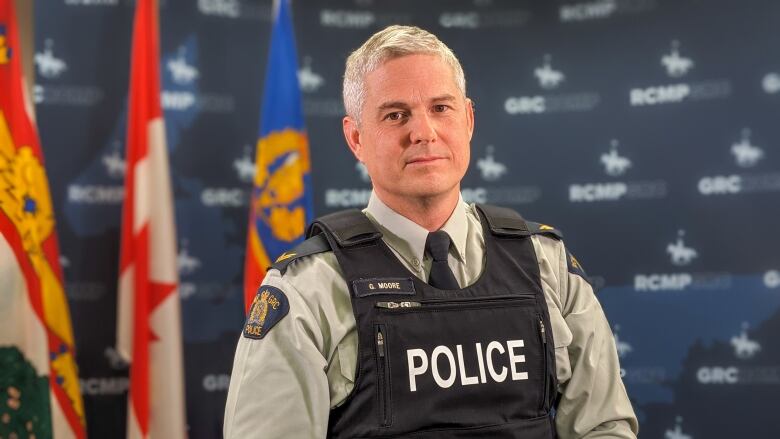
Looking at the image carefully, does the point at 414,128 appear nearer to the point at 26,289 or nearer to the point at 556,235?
the point at 556,235

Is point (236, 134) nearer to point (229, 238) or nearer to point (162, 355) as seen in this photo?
point (229, 238)

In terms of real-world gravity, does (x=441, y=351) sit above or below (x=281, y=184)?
below

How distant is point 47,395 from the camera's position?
107 inches

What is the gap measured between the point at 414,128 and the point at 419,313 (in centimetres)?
33

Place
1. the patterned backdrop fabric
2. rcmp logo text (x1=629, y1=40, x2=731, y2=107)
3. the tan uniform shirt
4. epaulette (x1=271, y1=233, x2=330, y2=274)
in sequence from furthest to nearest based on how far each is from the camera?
1. rcmp logo text (x1=629, y1=40, x2=731, y2=107)
2. the patterned backdrop fabric
3. epaulette (x1=271, y1=233, x2=330, y2=274)
4. the tan uniform shirt

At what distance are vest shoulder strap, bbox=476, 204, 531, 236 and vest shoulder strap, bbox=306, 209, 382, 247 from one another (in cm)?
24

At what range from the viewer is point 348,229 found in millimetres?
1377

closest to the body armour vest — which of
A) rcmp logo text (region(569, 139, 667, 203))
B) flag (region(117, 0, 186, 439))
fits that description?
flag (region(117, 0, 186, 439))

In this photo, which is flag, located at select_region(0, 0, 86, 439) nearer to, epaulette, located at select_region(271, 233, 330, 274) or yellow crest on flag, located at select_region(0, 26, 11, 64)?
yellow crest on flag, located at select_region(0, 26, 11, 64)

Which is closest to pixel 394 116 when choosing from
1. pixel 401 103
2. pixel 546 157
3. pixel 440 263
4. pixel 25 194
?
pixel 401 103

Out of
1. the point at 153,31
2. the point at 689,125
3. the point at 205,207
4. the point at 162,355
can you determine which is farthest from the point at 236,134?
the point at 689,125

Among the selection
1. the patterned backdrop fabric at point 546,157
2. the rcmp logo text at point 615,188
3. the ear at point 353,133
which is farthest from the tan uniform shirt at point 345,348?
the rcmp logo text at point 615,188

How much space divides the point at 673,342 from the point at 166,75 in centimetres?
283

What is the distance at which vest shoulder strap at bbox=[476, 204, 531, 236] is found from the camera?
1449 mm
